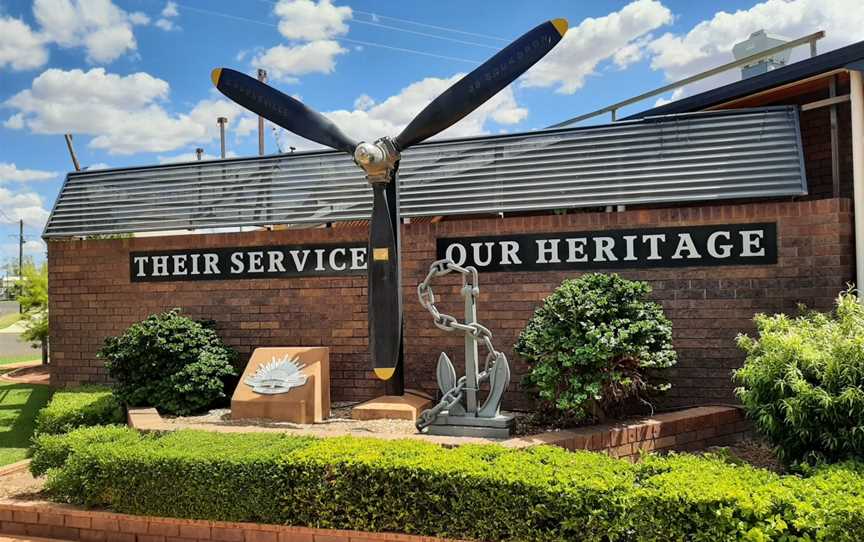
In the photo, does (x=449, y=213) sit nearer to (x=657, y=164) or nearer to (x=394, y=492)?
(x=657, y=164)

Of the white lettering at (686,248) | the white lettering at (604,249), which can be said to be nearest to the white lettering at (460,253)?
the white lettering at (604,249)

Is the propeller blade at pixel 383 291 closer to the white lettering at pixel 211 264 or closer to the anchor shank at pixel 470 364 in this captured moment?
the anchor shank at pixel 470 364

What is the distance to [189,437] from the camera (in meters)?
5.45

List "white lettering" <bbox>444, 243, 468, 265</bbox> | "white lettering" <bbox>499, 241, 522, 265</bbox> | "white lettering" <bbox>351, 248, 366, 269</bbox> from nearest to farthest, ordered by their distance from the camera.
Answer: "white lettering" <bbox>499, 241, 522, 265</bbox>, "white lettering" <bbox>444, 243, 468, 265</bbox>, "white lettering" <bbox>351, 248, 366, 269</bbox>

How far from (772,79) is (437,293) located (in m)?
4.21

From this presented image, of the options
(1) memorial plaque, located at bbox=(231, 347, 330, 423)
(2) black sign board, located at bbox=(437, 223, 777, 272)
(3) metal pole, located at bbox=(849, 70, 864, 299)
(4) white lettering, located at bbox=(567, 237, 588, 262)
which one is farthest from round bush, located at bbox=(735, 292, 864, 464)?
(1) memorial plaque, located at bbox=(231, 347, 330, 423)

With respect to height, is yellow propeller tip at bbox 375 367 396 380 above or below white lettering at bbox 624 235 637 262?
below

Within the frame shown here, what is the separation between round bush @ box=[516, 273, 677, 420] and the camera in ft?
18.7

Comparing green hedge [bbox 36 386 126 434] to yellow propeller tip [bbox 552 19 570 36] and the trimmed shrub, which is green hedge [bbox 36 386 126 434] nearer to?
the trimmed shrub

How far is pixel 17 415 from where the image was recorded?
9023mm

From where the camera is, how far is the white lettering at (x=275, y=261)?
848 cm

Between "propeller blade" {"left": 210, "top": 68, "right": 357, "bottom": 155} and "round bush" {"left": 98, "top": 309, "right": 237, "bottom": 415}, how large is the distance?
98.4 inches

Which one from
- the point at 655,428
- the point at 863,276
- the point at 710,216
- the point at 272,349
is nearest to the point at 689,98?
the point at 710,216

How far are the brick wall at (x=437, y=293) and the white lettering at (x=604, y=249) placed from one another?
133mm
